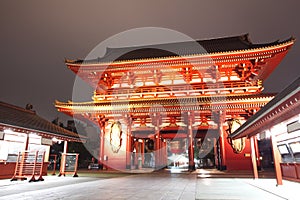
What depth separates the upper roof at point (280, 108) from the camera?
4.81 meters

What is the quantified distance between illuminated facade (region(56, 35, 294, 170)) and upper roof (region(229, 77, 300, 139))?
21.8 feet

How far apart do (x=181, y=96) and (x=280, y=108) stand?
10796mm

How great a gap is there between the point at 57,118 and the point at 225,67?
32.2 metres

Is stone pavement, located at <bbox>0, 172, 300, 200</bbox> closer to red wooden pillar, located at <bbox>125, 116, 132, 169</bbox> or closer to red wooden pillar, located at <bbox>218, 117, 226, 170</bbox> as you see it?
red wooden pillar, located at <bbox>218, 117, 226, 170</bbox>

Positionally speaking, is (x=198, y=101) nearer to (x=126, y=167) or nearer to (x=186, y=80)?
(x=186, y=80)

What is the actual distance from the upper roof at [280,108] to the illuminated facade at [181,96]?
664 centimetres

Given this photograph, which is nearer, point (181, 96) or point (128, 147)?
point (181, 96)

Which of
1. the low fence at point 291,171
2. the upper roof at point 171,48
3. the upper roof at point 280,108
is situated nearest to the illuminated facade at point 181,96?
the upper roof at point 171,48

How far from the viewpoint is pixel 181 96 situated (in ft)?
54.4

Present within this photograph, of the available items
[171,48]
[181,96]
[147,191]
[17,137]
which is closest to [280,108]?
[147,191]

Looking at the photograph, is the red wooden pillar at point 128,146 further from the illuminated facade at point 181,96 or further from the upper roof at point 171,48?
the upper roof at point 171,48

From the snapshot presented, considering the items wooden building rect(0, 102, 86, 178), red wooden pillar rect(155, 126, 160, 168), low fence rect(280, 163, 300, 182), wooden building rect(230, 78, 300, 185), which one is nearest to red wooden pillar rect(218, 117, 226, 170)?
wooden building rect(230, 78, 300, 185)

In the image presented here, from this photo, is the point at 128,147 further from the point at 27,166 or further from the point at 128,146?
the point at 27,166

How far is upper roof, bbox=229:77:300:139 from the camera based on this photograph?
15.8 ft
